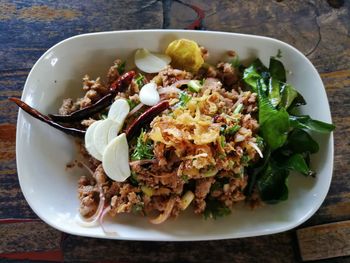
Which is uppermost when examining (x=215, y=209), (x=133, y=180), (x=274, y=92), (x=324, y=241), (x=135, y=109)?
(x=274, y=92)

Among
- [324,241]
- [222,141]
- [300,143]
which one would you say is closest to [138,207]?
[222,141]

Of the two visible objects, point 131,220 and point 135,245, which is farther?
point 135,245

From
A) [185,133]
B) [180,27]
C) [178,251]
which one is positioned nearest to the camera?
[185,133]

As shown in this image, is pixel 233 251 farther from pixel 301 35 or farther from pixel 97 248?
pixel 301 35

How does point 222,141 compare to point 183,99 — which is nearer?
point 222,141

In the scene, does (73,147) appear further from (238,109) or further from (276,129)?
(276,129)

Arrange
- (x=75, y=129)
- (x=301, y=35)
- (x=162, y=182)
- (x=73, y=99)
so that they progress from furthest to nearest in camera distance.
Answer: (x=301, y=35)
(x=73, y=99)
(x=75, y=129)
(x=162, y=182)

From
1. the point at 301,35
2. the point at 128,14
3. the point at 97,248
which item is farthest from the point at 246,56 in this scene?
the point at 97,248
